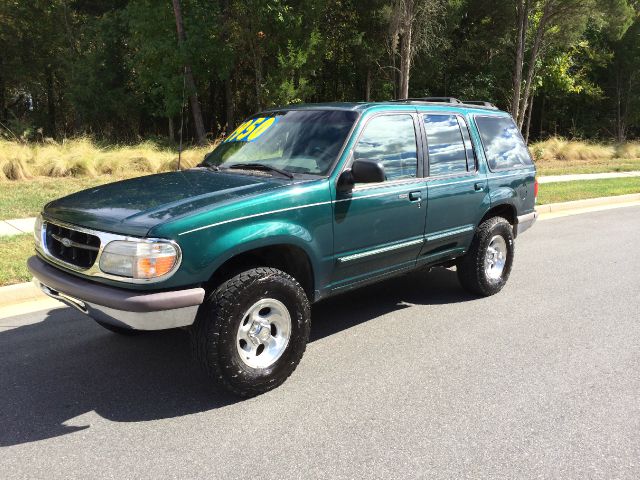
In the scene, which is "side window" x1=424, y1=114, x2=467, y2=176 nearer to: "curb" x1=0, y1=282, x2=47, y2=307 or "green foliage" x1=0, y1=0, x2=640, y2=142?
"curb" x1=0, y1=282, x2=47, y2=307

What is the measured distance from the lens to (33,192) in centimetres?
1080

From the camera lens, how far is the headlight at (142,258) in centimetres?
315

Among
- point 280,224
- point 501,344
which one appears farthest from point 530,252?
point 280,224

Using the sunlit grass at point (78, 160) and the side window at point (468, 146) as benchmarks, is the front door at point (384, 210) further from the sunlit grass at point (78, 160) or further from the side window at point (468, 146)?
the sunlit grass at point (78, 160)

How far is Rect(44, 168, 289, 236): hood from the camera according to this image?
3314 mm

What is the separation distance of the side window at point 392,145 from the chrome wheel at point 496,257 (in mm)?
1600

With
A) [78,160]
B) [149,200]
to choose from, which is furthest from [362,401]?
[78,160]

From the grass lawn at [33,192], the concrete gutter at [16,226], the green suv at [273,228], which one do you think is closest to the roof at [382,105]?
the green suv at [273,228]

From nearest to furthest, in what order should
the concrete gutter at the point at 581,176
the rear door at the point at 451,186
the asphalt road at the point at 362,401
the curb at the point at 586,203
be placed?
the asphalt road at the point at 362,401 → the rear door at the point at 451,186 → the curb at the point at 586,203 → the concrete gutter at the point at 581,176

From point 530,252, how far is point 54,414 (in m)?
6.58

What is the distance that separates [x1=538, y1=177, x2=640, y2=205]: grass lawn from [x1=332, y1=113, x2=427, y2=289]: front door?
318 inches

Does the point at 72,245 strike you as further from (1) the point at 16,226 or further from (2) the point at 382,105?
(1) the point at 16,226

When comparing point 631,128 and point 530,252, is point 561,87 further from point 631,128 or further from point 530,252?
point 530,252

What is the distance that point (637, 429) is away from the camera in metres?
3.26
